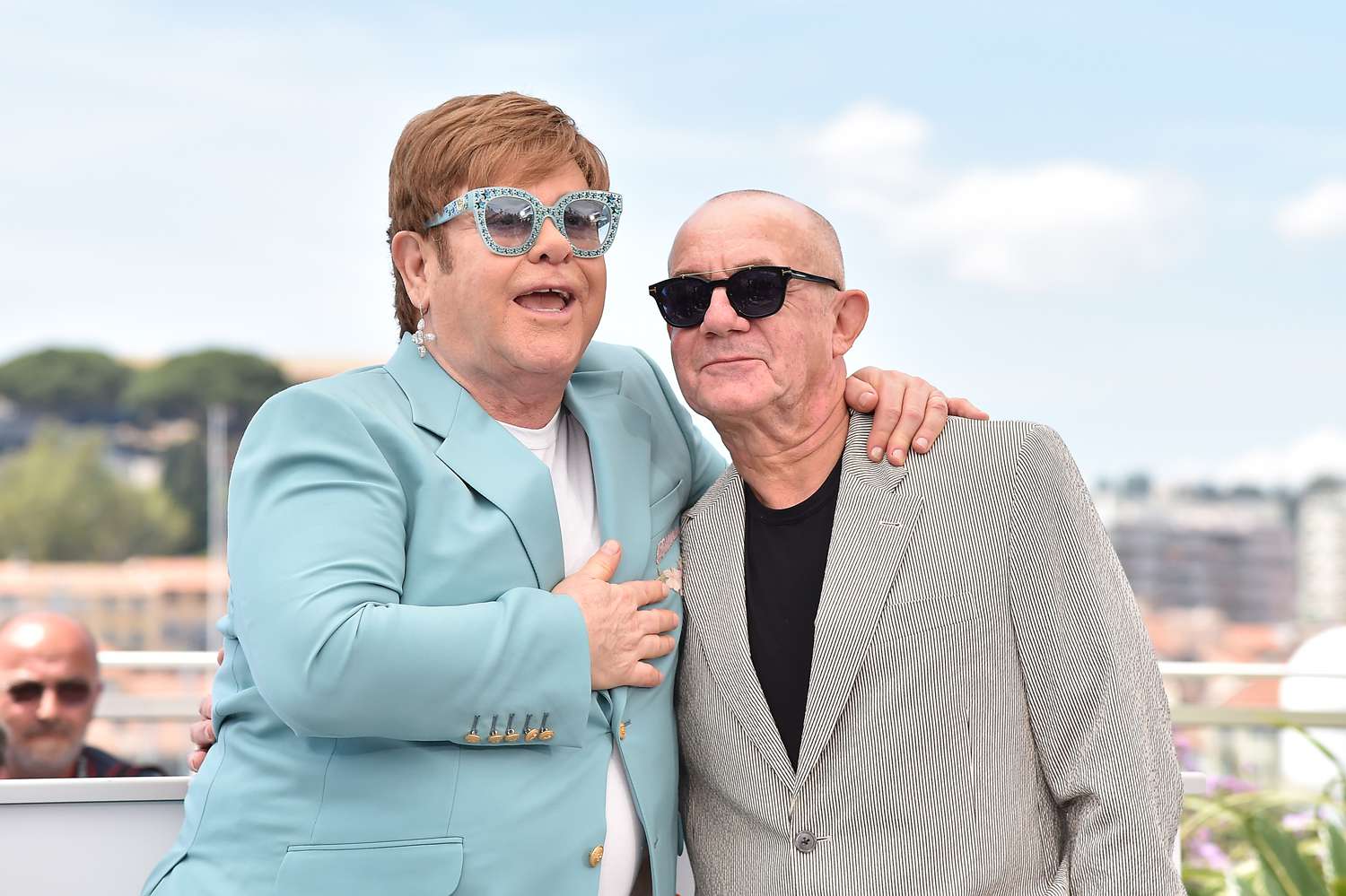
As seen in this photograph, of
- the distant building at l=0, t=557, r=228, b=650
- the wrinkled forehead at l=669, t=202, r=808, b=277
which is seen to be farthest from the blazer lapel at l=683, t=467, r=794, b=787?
the distant building at l=0, t=557, r=228, b=650

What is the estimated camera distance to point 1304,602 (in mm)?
66500

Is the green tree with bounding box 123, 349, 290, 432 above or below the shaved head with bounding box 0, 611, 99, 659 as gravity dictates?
above

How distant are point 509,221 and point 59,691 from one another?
9.72 ft

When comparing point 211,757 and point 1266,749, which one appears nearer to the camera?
point 211,757

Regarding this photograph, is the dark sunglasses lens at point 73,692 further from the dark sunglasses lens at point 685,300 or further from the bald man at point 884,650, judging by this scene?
the dark sunglasses lens at point 685,300

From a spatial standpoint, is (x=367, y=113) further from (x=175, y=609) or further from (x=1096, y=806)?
(x=1096, y=806)

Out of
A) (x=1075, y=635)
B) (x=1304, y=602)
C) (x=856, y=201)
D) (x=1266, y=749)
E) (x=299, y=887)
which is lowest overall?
(x=1304, y=602)

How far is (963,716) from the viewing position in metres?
2.07

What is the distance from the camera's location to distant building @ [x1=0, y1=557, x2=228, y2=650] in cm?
5959

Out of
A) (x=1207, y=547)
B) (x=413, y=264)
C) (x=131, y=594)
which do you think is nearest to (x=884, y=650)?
(x=413, y=264)

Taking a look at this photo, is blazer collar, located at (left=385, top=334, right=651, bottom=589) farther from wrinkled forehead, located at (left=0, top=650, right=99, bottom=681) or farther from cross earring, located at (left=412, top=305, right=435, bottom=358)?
wrinkled forehead, located at (left=0, top=650, right=99, bottom=681)

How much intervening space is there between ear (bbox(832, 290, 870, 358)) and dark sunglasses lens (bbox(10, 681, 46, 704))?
121 inches

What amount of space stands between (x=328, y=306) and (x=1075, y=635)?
248ft

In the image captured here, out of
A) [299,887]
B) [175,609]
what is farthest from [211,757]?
[175,609]
